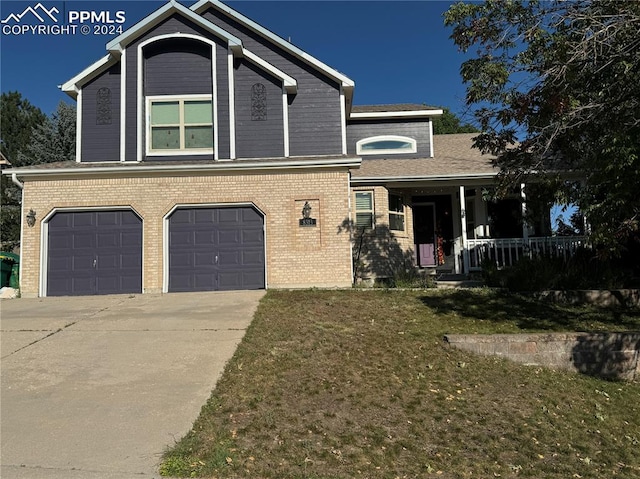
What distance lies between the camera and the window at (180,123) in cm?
1345

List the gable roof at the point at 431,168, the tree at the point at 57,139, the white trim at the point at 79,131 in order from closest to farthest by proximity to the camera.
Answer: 1. the white trim at the point at 79,131
2. the gable roof at the point at 431,168
3. the tree at the point at 57,139

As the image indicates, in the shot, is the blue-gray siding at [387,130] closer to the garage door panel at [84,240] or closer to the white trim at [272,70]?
the white trim at [272,70]

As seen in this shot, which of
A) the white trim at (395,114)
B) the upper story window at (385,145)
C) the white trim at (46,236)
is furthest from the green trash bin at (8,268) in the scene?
the white trim at (395,114)

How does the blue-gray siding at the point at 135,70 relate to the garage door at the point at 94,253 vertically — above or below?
above

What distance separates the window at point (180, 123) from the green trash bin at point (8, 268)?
506 cm

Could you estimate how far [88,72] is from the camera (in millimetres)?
13477

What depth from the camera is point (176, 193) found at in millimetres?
12680

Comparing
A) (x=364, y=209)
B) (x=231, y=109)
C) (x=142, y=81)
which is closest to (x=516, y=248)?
(x=364, y=209)

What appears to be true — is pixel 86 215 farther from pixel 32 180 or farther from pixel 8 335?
pixel 8 335

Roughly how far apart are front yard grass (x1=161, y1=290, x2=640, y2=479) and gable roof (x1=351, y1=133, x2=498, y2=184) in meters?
6.52

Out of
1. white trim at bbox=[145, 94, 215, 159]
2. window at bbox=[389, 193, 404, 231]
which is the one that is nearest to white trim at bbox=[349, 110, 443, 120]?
window at bbox=[389, 193, 404, 231]

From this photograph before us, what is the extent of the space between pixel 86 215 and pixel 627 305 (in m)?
13.3

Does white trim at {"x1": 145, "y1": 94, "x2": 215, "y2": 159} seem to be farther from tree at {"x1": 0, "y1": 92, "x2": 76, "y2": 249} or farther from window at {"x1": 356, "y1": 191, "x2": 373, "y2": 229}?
tree at {"x1": 0, "y1": 92, "x2": 76, "y2": 249}

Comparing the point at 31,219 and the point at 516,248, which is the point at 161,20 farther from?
the point at 516,248
